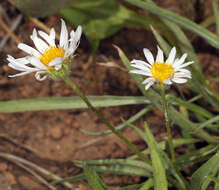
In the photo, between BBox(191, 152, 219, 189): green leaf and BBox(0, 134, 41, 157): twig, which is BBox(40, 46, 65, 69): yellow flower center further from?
BBox(0, 134, 41, 157): twig

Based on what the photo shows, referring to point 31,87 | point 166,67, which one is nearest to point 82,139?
point 31,87

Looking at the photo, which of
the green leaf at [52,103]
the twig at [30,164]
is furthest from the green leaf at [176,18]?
the twig at [30,164]

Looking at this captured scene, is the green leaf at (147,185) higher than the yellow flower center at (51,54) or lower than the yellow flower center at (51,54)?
lower

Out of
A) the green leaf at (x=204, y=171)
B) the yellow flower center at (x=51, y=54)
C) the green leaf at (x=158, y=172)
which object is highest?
the yellow flower center at (x=51, y=54)

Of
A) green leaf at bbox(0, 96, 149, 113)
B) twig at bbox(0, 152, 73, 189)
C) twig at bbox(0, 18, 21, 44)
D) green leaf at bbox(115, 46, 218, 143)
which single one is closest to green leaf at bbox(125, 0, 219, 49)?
green leaf at bbox(115, 46, 218, 143)

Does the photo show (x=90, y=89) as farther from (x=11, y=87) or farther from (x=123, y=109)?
(x=11, y=87)

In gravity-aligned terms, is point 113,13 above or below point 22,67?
above

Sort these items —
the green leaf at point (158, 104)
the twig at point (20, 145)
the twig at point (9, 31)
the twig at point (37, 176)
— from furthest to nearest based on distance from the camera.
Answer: the twig at point (9, 31) → the twig at point (20, 145) → the twig at point (37, 176) → the green leaf at point (158, 104)

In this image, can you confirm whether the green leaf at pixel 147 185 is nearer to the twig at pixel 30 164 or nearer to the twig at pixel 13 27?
the twig at pixel 30 164
